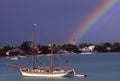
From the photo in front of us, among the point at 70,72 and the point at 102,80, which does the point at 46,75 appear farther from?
the point at 102,80

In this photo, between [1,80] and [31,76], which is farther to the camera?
[31,76]

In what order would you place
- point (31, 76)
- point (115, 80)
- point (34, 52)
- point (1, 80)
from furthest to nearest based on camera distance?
point (34, 52) < point (31, 76) < point (1, 80) < point (115, 80)

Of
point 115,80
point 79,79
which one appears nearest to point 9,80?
point 79,79

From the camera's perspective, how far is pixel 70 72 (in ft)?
238

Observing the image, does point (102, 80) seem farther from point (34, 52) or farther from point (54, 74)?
point (34, 52)

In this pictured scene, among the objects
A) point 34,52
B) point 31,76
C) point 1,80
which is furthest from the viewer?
point 34,52

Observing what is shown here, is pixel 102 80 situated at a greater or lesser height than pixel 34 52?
lesser

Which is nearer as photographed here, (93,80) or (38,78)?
(93,80)

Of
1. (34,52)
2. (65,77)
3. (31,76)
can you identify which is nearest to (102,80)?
(65,77)

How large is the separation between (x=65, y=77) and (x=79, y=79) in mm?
3115

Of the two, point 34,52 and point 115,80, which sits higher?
point 34,52

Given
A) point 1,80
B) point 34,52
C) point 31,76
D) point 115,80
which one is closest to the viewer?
point 115,80

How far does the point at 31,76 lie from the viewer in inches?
2901

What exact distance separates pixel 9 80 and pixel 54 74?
709 centimetres
